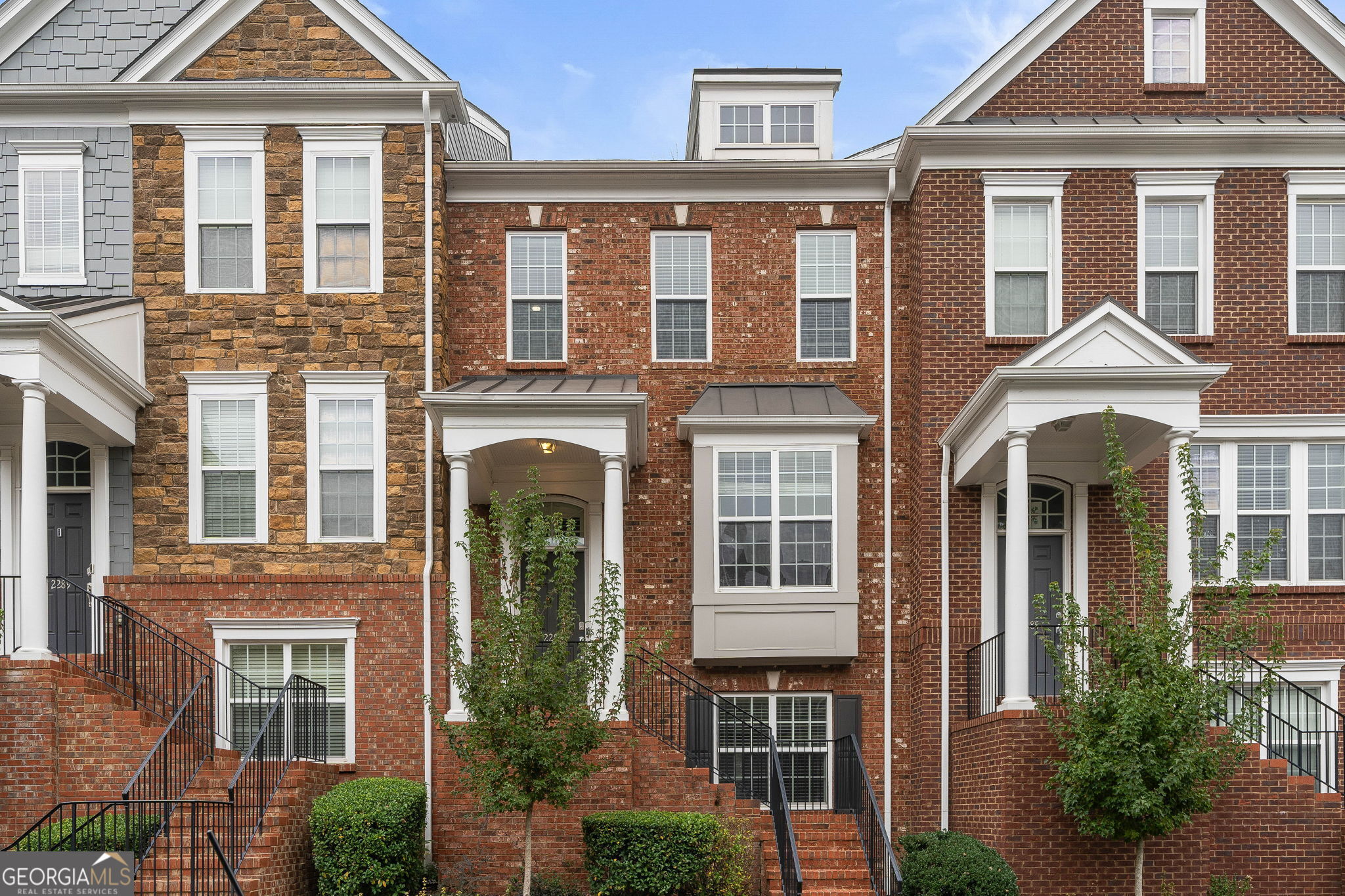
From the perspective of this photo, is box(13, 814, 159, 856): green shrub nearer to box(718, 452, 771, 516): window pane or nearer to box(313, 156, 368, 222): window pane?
box(718, 452, 771, 516): window pane

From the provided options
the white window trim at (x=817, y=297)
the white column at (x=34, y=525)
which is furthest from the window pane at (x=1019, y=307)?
the white column at (x=34, y=525)

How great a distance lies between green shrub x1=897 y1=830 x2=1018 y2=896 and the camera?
42.8 ft

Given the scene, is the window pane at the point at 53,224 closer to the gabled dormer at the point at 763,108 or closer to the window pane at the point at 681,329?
the window pane at the point at 681,329

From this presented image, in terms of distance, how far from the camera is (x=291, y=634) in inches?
634

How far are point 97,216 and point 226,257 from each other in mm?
1694

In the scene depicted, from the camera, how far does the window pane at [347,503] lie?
16406 millimetres

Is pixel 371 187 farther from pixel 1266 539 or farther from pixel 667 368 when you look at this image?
pixel 1266 539

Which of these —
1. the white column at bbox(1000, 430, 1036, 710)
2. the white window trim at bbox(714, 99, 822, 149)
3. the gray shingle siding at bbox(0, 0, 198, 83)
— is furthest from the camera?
the white window trim at bbox(714, 99, 822, 149)

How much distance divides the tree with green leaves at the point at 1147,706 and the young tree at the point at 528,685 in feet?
15.4

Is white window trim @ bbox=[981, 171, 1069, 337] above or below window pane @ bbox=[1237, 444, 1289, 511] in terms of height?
above

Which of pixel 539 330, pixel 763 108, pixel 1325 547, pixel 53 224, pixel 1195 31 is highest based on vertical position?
pixel 1195 31

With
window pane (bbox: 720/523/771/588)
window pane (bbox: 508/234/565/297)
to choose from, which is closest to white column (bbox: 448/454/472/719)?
window pane (bbox: 508/234/565/297)

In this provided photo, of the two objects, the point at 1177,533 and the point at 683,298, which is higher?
the point at 683,298

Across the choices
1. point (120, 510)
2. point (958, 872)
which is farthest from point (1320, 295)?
point (120, 510)
